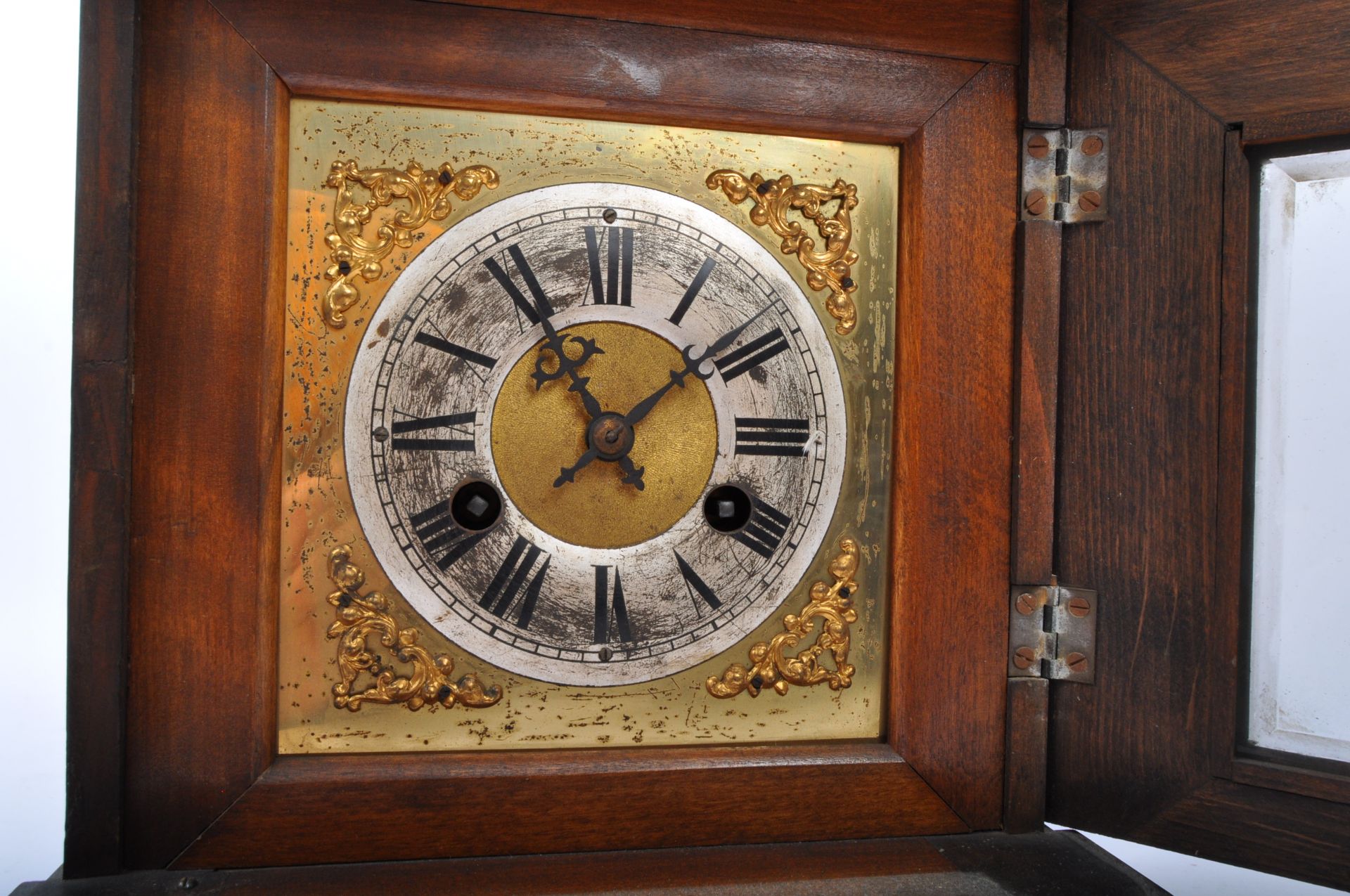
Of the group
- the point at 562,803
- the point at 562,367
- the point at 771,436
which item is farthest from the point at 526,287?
the point at 562,803

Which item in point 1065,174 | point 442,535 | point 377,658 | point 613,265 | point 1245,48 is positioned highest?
point 1245,48

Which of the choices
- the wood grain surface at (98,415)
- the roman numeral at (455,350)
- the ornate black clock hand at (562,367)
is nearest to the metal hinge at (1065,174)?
the ornate black clock hand at (562,367)

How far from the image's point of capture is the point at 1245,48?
3.73 feet

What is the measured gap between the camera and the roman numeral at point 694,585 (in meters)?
1.18

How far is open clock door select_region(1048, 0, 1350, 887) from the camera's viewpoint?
1.12m

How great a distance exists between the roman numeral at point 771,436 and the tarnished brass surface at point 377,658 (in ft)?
1.39

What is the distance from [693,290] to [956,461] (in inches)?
15.0

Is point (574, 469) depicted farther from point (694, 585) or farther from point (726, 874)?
point (726, 874)

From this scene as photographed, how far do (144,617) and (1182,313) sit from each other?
1218 mm

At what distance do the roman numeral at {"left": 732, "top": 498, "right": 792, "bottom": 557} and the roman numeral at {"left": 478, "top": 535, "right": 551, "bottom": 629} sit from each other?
24 cm

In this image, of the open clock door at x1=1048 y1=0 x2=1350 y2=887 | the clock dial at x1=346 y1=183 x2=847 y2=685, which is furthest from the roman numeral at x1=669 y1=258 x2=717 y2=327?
the open clock door at x1=1048 y1=0 x2=1350 y2=887

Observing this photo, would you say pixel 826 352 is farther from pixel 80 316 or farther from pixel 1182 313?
pixel 80 316

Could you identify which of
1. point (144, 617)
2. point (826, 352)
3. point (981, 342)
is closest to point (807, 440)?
point (826, 352)

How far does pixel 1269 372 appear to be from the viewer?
1.15m
